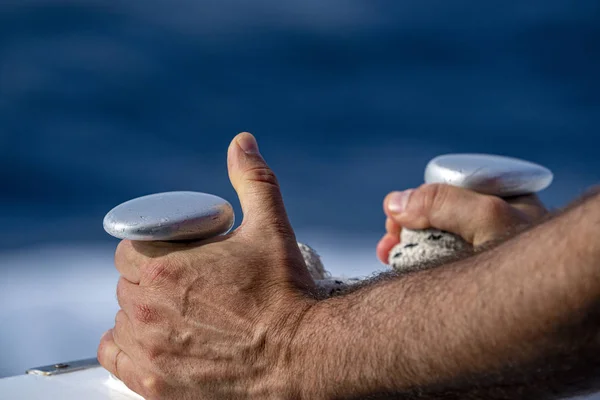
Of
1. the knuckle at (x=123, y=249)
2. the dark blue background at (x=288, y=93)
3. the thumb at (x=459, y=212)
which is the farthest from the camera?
the dark blue background at (x=288, y=93)

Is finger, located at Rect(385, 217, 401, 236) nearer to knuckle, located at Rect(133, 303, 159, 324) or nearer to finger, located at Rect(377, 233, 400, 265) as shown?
finger, located at Rect(377, 233, 400, 265)

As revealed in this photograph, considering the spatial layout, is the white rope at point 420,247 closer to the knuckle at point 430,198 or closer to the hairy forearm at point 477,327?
the knuckle at point 430,198

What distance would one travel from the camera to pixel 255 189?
865mm

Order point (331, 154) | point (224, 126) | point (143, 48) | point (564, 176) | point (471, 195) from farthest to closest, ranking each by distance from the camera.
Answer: point (143, 48) → point (224, 126) → point (331, 154) → point (564, 176) → point (471, 195)

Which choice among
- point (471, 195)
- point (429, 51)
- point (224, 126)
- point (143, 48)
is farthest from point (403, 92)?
point (471, 195)

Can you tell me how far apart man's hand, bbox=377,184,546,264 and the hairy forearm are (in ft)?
1.24

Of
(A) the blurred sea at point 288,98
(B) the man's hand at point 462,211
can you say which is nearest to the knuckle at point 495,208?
(B) the man's hand at point 462,211

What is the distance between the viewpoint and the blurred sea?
13.3 feet

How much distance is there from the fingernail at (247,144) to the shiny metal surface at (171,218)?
8 centimetres

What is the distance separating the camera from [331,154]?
454cm

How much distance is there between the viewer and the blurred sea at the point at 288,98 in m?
4.05

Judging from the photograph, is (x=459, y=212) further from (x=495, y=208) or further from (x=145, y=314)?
(x=145, y=314)

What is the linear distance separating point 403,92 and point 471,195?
166 inches

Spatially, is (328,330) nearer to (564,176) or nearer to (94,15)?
(564,176)
